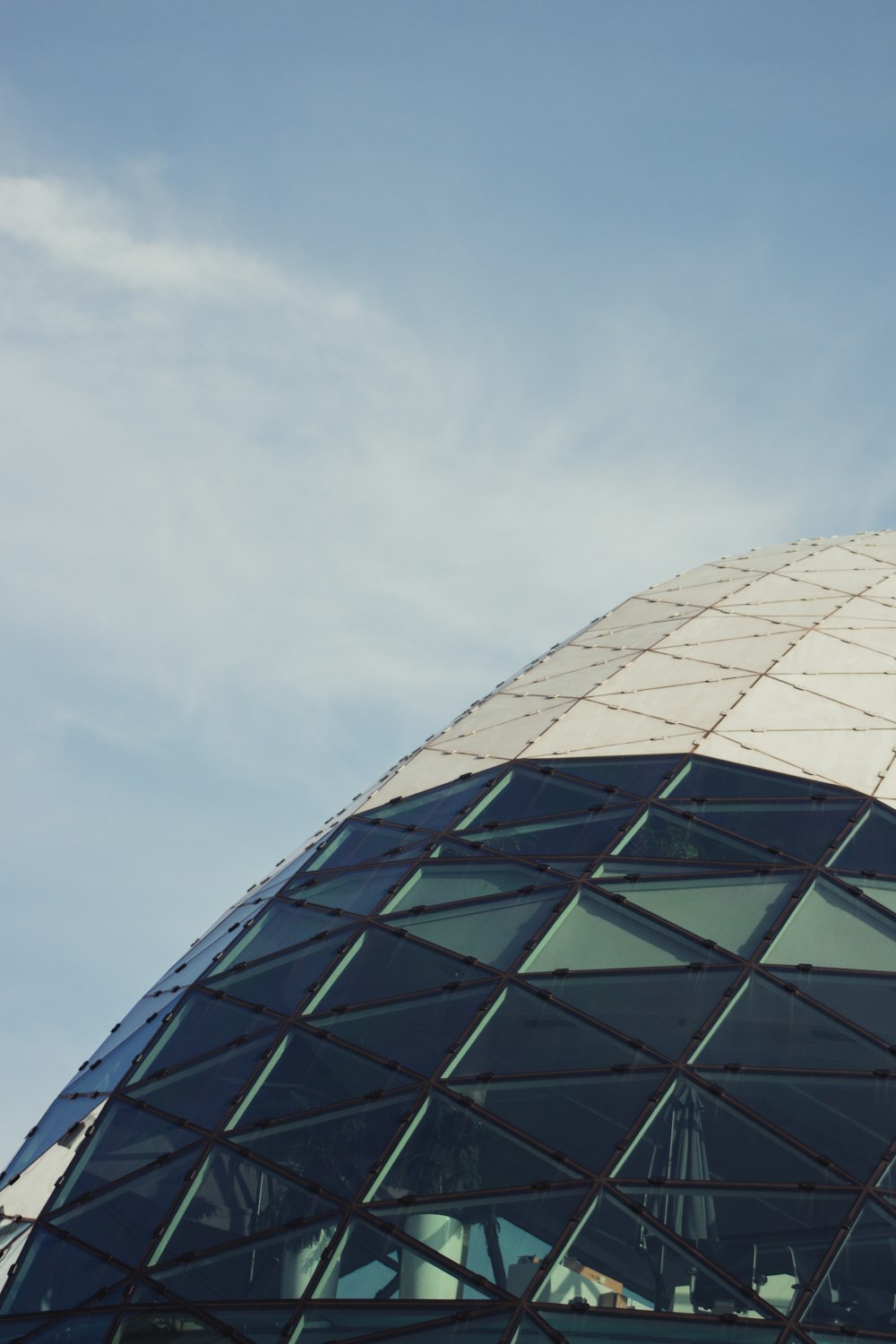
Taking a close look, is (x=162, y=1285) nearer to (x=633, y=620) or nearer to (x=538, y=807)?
(x=538, y=807)

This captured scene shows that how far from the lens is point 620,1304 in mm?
11672

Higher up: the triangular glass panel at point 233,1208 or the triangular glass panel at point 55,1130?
the triangular glass panel at point 55,1130

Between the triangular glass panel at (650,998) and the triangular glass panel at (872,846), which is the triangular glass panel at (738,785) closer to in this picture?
the triangular glass panel at (872,846)

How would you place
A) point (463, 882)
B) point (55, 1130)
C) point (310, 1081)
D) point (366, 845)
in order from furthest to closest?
point (366, 845) → point (55, 1130) → point (463, 882) → point (310, 1081)

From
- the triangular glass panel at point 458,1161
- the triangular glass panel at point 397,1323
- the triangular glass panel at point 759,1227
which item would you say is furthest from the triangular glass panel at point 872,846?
the triangular glass panel at point 397,1323

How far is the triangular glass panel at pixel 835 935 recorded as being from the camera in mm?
14539

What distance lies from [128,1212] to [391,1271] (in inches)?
133

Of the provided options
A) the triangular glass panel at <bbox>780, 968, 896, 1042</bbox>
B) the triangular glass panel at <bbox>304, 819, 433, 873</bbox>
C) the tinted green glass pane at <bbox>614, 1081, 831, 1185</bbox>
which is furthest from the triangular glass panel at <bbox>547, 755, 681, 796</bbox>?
the tinted green glass pane at <bbox>614, 1081, 831, 1185</bbox>

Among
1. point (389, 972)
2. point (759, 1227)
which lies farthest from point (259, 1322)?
point (759, 1227)

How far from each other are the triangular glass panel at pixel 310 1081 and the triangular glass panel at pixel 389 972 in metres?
0.72

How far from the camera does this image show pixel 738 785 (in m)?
17.4

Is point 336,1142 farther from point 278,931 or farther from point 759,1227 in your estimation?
point 278,931

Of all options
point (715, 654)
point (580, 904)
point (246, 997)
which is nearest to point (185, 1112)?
point (246, 997)

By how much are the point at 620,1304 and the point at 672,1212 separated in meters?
1.00
